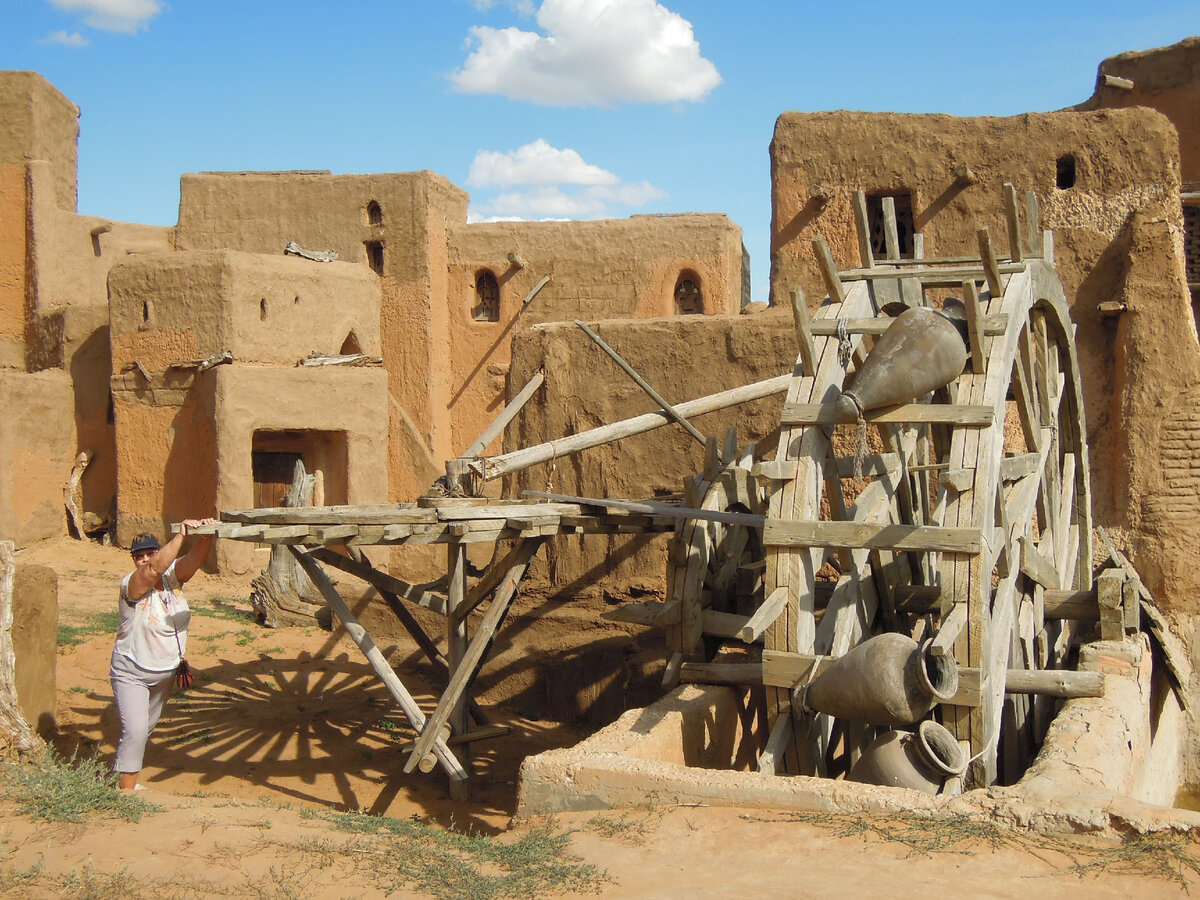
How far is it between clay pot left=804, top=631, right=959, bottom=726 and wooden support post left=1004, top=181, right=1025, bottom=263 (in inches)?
103

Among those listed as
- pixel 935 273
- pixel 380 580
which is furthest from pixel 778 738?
pixel 380 580

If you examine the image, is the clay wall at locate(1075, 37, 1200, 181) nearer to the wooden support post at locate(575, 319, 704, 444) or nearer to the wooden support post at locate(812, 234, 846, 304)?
the wooden support post at locate(575, 319, 704, 444)

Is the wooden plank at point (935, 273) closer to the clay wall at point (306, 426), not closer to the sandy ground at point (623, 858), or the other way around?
the sandy ground at point (623, 858)

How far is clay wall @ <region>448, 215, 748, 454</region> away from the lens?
65.5 feet

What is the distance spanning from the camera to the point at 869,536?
558cm

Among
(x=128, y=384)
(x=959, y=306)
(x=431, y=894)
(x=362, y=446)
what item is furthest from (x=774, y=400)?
(x=128, y=384)

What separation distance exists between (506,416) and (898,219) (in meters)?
5.16

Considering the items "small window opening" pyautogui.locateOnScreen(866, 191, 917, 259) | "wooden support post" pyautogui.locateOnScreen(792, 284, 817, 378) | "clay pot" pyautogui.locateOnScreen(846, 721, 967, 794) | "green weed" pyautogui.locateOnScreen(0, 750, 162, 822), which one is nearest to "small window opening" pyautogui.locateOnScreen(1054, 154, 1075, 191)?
"small window opening" pyautogui.locateOnScreen(866, 191, 917, 259)

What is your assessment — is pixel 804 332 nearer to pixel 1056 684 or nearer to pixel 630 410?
pixel 1056 684

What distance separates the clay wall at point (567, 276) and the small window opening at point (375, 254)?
53.3 inches

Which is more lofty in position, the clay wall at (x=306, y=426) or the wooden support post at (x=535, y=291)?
the wooden support post at (x=535, y=291)

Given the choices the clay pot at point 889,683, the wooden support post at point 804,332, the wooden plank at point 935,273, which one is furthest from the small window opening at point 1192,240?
the clay pot at point 889,683

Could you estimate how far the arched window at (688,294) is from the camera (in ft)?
66.2

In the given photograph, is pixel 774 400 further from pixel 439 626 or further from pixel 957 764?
pixel 957 764
